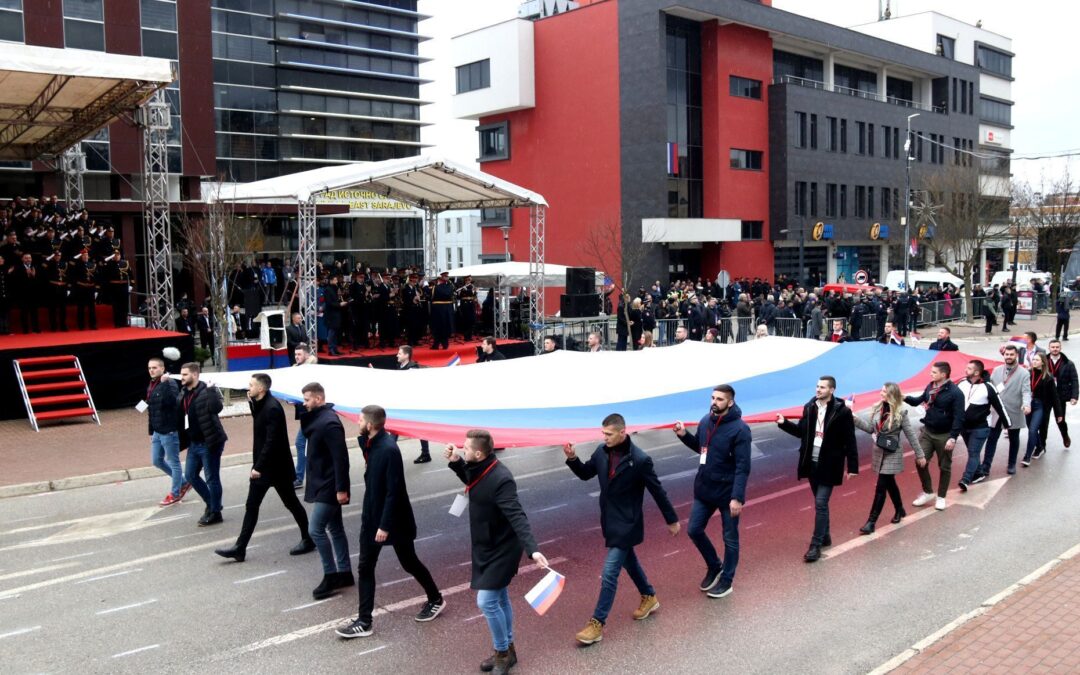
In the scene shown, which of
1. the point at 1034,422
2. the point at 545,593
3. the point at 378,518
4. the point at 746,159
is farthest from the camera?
the point at 746,159

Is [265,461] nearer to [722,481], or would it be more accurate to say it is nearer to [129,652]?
[129,652]

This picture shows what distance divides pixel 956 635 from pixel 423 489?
7.28 metres

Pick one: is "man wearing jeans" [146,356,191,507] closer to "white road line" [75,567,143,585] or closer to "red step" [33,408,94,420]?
"white road line" [75,567,143,585]

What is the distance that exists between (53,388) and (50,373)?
34cm

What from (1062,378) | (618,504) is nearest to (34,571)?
(618,504)

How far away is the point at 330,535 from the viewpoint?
860cm

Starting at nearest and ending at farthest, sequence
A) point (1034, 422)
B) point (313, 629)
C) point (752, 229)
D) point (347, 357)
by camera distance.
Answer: point (313, 629), point (1034, 422), point (347, 357), point (752, 229)

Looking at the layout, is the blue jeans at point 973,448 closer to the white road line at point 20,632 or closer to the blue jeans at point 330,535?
the blue jeans at point 330,535

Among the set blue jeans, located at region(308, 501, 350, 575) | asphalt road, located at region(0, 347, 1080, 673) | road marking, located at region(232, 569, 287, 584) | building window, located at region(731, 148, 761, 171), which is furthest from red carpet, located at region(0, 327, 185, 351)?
Result: building window, located at region(731, 148, 761, 171)

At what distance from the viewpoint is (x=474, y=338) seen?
27203mm

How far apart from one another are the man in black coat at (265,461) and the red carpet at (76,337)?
10964 mm

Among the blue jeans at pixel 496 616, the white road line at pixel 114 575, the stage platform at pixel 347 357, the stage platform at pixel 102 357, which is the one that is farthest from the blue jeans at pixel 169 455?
the stage platform at pixel 347 357

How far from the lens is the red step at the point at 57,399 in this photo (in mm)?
16922

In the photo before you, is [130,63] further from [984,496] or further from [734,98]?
[734,98]
